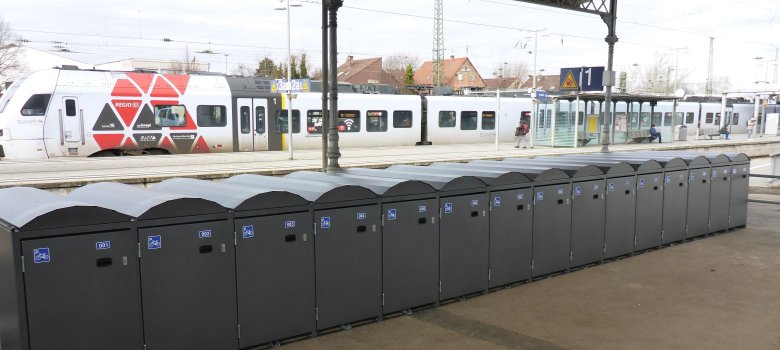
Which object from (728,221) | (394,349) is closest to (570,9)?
(728,221)

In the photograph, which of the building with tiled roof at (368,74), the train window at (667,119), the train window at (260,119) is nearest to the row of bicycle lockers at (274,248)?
the train window at (260,119)

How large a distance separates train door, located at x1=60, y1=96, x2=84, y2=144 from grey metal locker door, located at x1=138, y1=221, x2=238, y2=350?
15276mm

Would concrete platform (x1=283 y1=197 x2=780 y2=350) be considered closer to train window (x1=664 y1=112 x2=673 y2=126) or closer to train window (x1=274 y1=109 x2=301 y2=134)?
train window (x1=274 y1=109 x2=301 y2=134)

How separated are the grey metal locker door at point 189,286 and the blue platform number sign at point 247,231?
0.12 meters

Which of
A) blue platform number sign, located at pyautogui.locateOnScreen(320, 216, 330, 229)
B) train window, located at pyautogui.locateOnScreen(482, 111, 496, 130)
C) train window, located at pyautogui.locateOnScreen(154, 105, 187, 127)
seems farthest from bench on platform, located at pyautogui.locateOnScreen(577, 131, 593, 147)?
blue platform number sign, located at pyautogui.locateOnScreen(320, 216, 330, 229)

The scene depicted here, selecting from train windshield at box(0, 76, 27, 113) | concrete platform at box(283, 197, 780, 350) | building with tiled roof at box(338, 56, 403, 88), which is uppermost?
building with tiled roof at box(338, 56, 403, 88)

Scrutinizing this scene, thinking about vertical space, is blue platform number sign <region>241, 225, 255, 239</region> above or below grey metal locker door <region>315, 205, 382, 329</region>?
above

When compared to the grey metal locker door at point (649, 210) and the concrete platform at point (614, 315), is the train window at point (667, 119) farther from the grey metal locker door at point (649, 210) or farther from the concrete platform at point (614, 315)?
the concrete platform at point (614, 315)

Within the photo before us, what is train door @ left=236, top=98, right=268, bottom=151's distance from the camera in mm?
22000

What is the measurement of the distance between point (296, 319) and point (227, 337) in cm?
73

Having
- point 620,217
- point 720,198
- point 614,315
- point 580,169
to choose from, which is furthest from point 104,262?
point 720,198

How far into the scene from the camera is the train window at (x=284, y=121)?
23234 millimetres

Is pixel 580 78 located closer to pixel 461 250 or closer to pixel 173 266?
pixel 461 250

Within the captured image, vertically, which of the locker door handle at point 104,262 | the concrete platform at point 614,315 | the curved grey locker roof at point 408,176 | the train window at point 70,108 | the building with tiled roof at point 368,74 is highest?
the building with tiled roof at point 368,74
